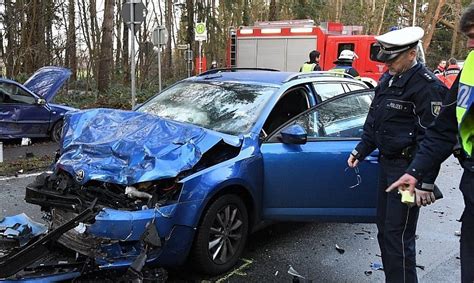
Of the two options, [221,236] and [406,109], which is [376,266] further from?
[406,109]

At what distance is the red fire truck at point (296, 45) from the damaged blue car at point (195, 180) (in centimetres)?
1184

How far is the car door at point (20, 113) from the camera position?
32.0 feet

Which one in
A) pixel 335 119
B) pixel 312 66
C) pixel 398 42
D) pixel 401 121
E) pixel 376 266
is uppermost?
pixel 398 42

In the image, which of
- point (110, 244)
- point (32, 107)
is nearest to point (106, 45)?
point (32, 107)

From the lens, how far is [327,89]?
5.05 meters

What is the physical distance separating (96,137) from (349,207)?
7.26 feet

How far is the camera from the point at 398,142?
3.11 m

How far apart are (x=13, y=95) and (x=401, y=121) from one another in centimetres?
878

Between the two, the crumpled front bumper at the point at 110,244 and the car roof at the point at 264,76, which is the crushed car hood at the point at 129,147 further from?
the car roof at the point at 264,76

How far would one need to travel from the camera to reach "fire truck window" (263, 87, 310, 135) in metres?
4.65

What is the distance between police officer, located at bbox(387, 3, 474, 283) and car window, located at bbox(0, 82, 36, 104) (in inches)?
357

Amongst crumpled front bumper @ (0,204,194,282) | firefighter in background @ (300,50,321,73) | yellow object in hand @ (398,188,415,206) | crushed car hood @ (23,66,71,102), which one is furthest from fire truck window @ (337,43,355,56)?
yellow object in hand @ (398,188,415,206)

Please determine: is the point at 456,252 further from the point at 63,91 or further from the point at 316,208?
the point at 63,91

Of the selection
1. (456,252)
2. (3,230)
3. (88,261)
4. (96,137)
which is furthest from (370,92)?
(3,230)
